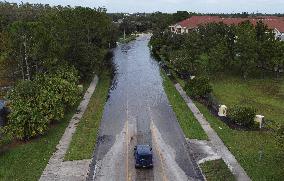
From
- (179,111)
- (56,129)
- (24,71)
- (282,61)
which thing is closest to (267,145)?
(179,111)

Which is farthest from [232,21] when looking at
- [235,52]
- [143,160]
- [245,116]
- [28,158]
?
[28,158]

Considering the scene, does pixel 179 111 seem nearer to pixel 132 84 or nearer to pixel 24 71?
pixel 132 84

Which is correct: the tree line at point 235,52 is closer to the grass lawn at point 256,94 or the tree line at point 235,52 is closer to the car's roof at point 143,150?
the grass lawn at point 256,94

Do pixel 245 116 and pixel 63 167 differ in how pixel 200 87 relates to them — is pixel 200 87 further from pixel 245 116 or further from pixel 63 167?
pixel 63 167

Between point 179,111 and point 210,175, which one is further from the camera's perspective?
point 179,111

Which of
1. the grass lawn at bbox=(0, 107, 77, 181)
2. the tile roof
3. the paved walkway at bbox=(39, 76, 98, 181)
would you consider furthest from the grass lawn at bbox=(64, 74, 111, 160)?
the tile roof

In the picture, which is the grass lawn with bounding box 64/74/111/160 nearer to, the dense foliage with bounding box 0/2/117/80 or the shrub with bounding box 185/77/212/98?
the dense foliage with bounding box 0/2/117/80
